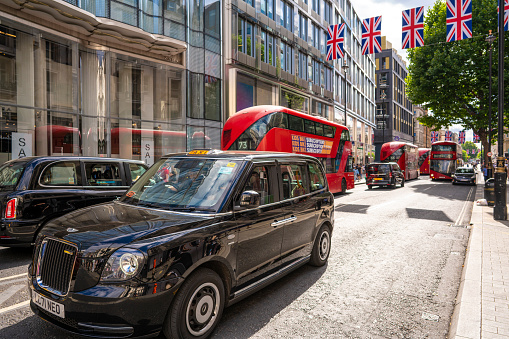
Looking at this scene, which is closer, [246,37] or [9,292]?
[9,292]

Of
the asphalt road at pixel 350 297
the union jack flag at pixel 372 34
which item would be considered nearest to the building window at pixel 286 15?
the union jack flag at pixel 372 34

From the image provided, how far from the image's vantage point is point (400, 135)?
7494 centimetres

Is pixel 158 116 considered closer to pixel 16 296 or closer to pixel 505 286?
pixel 16 296

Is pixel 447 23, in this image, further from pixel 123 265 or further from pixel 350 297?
pixel 123 265

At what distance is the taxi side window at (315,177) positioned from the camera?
18.0 ft

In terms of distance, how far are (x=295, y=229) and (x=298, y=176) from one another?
818mm

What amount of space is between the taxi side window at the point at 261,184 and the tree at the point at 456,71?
27044 mm

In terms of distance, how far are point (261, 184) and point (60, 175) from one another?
3.92m

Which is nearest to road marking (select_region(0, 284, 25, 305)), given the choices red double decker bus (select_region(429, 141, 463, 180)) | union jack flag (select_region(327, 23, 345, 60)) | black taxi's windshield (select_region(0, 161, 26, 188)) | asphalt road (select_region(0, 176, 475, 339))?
asphalt road (select_region(0, 176, 475, 339))

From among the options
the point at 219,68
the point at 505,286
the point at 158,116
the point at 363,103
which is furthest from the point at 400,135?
the point at 505,286

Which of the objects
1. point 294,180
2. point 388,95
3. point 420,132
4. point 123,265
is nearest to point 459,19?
point 294,180

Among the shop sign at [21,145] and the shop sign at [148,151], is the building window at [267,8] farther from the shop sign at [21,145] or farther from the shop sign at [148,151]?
the shop sign at [21,145]

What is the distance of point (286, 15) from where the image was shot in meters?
30.1

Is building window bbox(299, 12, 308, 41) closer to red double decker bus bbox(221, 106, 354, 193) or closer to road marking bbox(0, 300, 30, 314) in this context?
red double decker bus bbox(221, 106, 354, 193)
